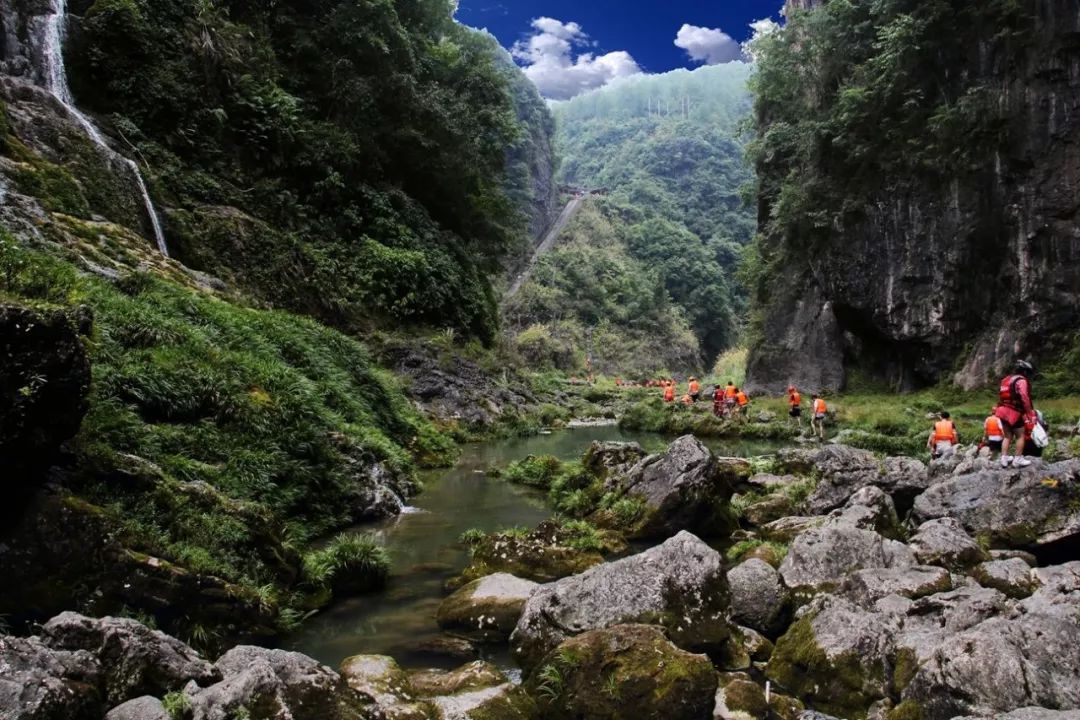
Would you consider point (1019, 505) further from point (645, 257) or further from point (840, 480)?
point (645, 257)

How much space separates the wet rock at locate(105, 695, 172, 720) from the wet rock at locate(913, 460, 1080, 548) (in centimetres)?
948

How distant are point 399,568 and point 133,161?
51.1 ft

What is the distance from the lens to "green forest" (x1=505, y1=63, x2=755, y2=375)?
68.6m

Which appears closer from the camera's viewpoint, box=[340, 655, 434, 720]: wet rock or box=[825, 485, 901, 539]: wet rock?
box=[340, 655, 434, 720]: wet rock

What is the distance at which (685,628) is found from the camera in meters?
6.27

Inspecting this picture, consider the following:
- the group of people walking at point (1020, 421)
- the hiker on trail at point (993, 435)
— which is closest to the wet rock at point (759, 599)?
the group of people walking at point (1020, 421)

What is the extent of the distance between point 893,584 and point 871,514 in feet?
8.21

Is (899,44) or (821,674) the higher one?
(899,44)

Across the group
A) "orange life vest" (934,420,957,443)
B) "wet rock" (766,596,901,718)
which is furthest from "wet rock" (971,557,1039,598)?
"orange life vest" (934,420,957,443)

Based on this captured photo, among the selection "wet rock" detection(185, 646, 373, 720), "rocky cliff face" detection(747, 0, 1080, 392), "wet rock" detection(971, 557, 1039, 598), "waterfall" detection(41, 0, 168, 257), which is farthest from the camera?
"rocky cliff face" detection(747, 0, 1080, 392)

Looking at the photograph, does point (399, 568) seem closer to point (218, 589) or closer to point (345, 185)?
point (218, 589)

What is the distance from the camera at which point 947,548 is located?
315 inches

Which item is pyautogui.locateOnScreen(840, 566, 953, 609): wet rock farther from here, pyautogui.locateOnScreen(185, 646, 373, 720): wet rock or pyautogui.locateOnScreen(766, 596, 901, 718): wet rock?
pyautogui.locateOnScreen(185, 646, 373, 720): wet rock

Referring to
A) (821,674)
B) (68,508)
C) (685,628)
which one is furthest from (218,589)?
(821,674)
